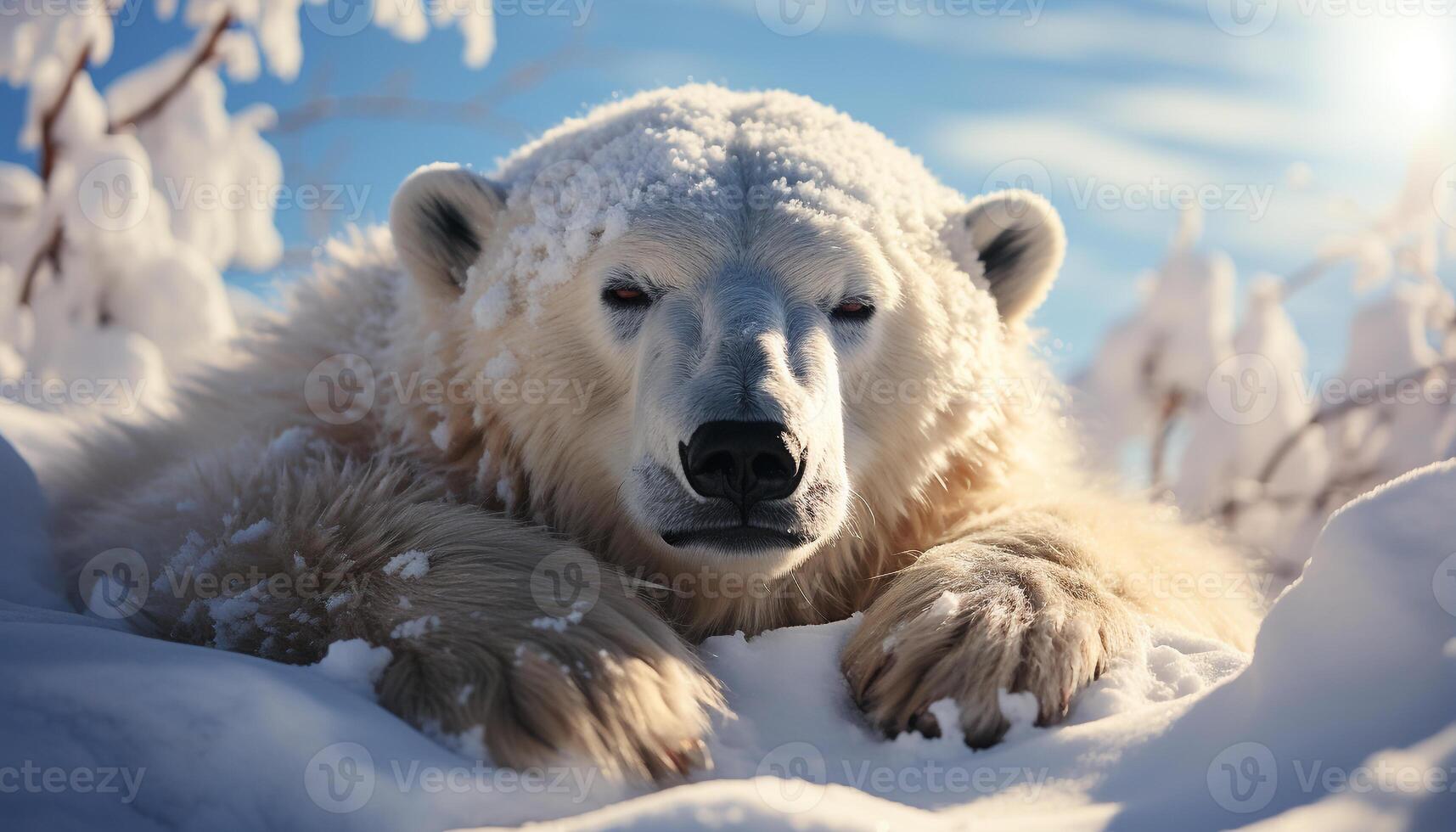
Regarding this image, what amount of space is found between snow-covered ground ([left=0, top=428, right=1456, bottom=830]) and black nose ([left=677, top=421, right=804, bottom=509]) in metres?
0.57

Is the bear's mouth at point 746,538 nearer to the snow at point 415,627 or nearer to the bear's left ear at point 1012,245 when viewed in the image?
the snow at point 415,627

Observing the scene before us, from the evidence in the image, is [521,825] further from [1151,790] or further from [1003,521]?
[1003,521]

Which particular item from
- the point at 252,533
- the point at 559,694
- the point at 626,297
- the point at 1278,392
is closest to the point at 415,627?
the point at 559,694

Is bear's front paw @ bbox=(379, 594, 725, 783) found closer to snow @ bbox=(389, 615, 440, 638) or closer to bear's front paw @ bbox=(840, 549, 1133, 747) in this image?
snow @ bbox=(389, 615, 440, 638)

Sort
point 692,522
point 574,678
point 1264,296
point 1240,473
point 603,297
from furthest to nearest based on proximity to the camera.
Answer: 1. point 1264,296
2. point 1240,473
3. point 603,297
4. point 692,522
5. point 574,678

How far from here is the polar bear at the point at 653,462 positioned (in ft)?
6.28

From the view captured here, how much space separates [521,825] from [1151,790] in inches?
37.7

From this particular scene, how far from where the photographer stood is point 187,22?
17.2 feet

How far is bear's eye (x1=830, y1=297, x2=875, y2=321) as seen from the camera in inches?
101

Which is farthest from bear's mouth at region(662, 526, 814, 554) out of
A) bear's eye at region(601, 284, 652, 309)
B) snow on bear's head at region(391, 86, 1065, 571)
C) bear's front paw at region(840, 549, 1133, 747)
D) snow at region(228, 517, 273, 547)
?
snow at region(228, 517, 273, 547)

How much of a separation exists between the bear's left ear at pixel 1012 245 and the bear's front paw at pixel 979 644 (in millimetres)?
1156

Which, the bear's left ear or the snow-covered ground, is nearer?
the snow-covered ground

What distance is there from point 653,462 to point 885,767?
2.84ft

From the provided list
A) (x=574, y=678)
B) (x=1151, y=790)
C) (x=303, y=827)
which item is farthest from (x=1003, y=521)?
(x=303, y=827)
